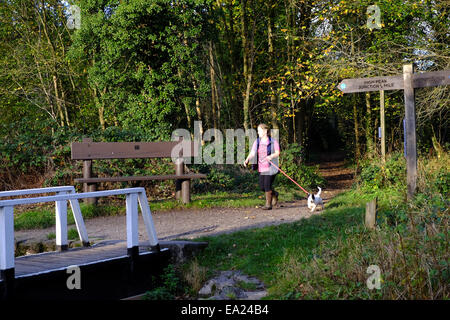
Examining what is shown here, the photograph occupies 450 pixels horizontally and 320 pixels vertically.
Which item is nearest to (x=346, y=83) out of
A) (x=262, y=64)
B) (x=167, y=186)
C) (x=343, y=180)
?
(x=167, y=186)

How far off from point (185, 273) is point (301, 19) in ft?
45.9

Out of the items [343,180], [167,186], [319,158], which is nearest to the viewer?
[167,186]

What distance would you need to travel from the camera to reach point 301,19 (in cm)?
1802

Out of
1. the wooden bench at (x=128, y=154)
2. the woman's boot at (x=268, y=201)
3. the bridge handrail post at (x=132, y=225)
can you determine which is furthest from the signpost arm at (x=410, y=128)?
the bridge handrail post at (x=132, y=225)

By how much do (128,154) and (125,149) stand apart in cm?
13

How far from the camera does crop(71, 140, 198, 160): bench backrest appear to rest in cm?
995

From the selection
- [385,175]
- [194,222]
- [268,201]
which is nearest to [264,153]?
[268,201]

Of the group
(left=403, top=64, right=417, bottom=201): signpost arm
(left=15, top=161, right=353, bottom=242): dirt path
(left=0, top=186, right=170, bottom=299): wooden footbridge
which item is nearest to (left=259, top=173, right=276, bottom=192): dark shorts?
(left=15, top=161, right=353, bottom=242): dirt path

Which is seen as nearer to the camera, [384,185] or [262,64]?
[384,185]

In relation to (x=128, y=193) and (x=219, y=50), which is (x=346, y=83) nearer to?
(x=128, y=193)

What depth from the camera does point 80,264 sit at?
5328mm

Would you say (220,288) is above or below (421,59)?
below

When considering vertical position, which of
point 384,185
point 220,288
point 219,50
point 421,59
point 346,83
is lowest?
point 220,288

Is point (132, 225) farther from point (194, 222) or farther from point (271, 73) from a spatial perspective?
point (271, 73)
